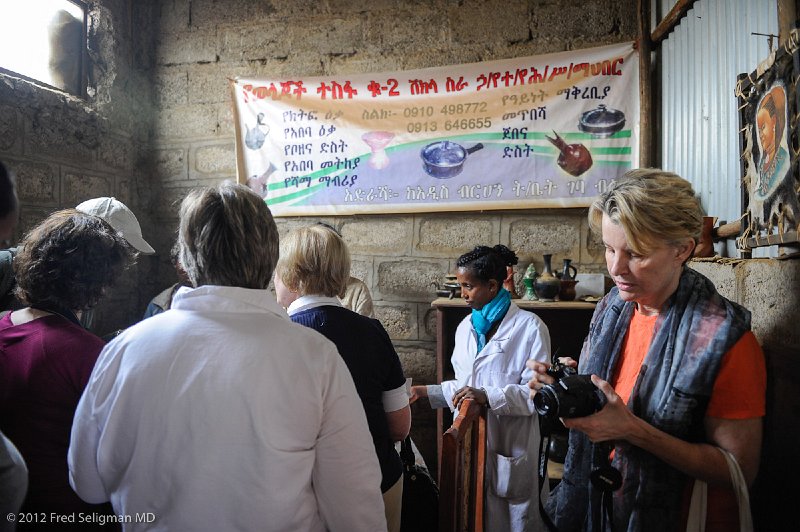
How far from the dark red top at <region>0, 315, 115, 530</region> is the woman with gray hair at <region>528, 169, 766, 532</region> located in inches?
47.4

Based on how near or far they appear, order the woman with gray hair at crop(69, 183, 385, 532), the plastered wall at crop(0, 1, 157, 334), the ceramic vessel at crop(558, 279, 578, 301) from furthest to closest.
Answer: the ceramic vessel at crop(558, 279, 578, 301) < the plastered wall at crop(0, 1, 157, 334) < the woman with gray hair at crop(69, 183, 385, 532)

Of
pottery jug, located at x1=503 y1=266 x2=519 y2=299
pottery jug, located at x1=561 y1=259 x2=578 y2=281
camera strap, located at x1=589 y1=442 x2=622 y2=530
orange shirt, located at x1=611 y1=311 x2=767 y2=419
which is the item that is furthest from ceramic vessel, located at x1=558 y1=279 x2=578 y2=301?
orange shirt, located at x1=611 y1=311 x2=767 y2=419

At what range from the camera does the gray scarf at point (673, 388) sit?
43.0 inches

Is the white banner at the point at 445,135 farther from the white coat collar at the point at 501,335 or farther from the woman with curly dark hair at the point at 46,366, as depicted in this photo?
the woman with curly dark hair at the point at 46,366

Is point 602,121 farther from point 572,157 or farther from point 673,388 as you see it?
point 673,388

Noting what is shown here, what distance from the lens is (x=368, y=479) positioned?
99cm

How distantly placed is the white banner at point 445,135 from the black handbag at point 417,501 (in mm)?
1824

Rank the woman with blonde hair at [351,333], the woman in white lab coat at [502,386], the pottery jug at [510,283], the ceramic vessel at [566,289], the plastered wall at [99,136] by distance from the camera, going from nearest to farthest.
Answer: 1. the woman with blonde hair at [351,333]
2. the woman in white lab coat at [502,386]
3. the plastered wall at [99,136]
4. the ceramic vessel at [566,289]
5. the pottery jug at [510,283]

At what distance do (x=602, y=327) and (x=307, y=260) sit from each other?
901 millimetres

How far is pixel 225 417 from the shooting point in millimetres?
893

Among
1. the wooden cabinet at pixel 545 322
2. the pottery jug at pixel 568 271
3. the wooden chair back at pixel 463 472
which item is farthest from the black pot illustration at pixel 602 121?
the wooden chair back at pixel 463 472

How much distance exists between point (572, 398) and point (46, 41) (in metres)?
3.72

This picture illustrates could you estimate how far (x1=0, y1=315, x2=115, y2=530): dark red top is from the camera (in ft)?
3.76

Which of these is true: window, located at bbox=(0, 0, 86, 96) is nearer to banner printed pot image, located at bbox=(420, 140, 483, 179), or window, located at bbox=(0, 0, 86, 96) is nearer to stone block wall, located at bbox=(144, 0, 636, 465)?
stone block wall, located at bbox=(144, 0, 636, 465)
